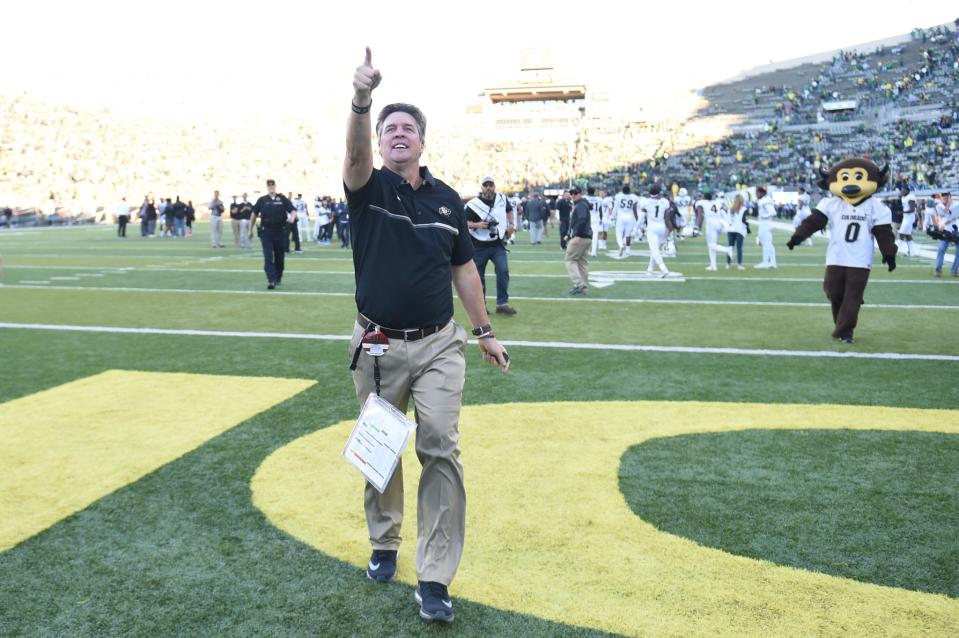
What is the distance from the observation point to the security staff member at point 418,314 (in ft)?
10.6

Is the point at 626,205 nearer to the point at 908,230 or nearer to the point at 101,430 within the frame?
the point at 908,230

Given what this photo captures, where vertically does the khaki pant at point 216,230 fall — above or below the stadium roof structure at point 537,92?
below

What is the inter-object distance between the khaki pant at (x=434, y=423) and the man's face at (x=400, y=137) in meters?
0.70

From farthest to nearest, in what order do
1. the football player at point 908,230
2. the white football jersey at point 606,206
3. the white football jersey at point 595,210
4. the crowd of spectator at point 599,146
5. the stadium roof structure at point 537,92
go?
the stadium roof structure at point 537,92 → the crowd of spectator at point 599,146 → the white football jersey at point 606,206 → the white football jersey at point 595,210 → the football player at point 908,230

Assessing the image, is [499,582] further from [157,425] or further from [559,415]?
[157,425]

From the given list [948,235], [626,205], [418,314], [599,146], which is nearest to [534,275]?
[626,205]

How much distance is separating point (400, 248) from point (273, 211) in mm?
10891

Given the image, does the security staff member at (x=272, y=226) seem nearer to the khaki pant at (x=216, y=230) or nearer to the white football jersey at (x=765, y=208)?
the white football jersey at (x=765, y=208)

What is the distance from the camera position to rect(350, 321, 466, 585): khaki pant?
324 centimetres

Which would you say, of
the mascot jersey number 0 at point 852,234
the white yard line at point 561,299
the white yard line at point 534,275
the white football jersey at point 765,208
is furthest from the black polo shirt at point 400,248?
the white football jersey at point 765,208

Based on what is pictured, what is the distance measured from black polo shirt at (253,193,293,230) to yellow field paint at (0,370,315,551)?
6.42 metres

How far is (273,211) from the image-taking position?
13664mm

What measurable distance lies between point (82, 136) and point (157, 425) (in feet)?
200

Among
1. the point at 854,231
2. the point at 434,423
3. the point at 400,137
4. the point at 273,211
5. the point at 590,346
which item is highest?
the point at 400,137
